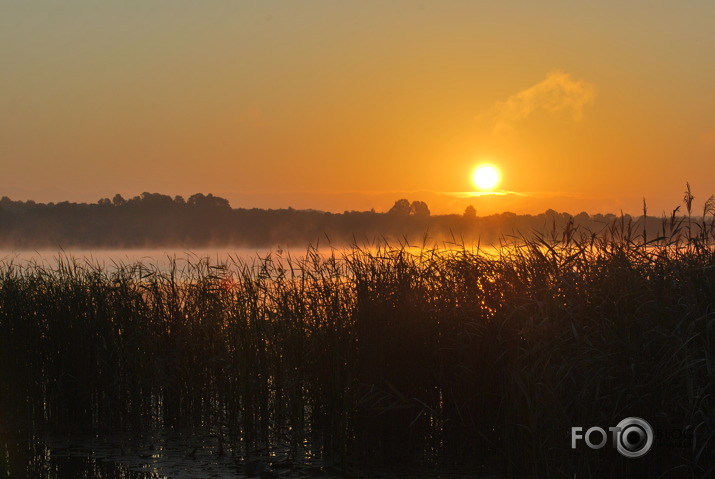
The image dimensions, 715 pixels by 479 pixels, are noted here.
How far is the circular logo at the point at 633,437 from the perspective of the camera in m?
6.15

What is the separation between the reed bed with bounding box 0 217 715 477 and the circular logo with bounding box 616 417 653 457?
85 millimetres

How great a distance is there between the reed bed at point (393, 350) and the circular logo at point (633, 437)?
85 mm

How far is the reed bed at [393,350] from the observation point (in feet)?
20.6

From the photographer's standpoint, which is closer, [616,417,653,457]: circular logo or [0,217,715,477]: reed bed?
[616,417,653,457]: circular logo

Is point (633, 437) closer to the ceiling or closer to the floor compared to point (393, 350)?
closer to the floor

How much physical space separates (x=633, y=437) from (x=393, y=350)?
2471 millimetres

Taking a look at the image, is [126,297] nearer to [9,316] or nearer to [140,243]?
[9,316]

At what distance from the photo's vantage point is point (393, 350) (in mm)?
7699

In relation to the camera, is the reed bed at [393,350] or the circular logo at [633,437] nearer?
the circular logo at [633,437]

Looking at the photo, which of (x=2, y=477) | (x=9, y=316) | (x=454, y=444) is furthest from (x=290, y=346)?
(x=9, y=316)

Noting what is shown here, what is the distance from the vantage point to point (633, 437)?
20.3ft

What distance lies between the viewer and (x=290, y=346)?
8281 millimetres

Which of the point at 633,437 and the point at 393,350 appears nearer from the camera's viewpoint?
the point at 633,437

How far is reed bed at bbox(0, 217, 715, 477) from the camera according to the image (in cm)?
629
